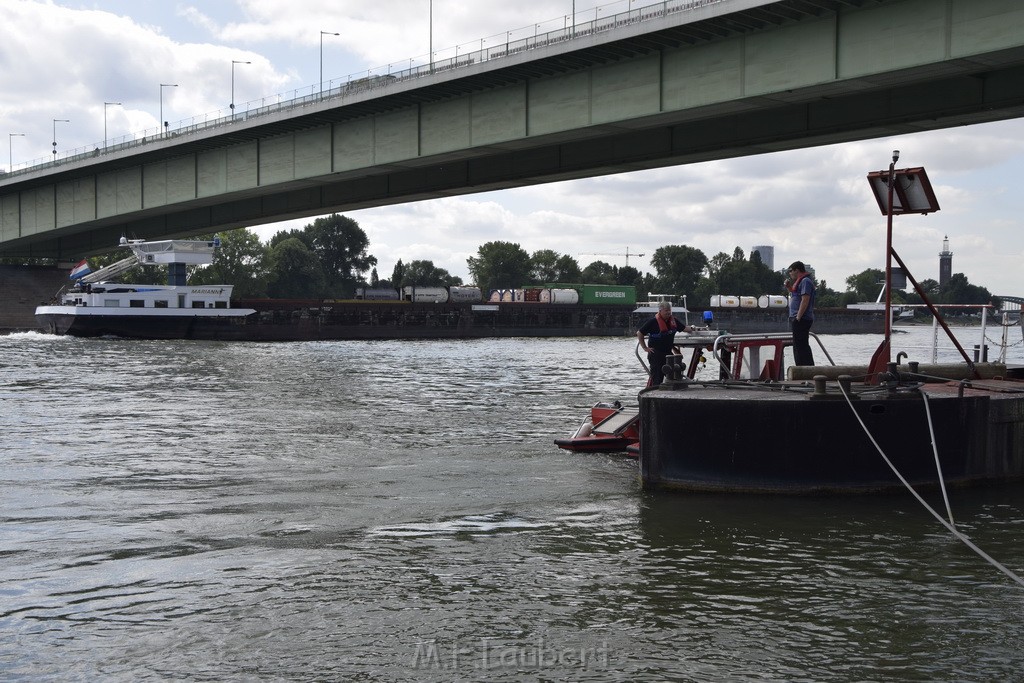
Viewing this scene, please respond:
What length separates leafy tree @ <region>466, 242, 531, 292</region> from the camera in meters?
190

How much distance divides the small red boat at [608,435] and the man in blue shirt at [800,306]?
2.86m

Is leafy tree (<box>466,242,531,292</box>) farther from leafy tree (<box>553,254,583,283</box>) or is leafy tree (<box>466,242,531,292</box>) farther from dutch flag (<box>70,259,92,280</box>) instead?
dutch flag (<box>70,259,92,280</box>)

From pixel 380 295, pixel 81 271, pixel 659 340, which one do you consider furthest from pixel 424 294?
pixel 659 340

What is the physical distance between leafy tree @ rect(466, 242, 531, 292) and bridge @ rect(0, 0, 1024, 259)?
451 ft

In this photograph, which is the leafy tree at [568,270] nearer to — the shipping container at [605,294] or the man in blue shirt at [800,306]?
the shipping container at [605,294]

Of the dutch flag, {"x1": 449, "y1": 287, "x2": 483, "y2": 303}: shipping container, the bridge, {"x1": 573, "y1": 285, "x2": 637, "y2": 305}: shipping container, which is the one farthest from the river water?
{"x1": 573, "y1": 285, "x2": 637, "y2": 305}: shipping container

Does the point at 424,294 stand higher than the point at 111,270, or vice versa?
the point at 111,270

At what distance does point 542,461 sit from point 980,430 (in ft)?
21.5

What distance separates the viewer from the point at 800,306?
53.6 feet

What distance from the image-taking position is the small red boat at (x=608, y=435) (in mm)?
17906

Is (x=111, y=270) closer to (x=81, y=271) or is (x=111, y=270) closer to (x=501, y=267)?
(x=81, y=271)

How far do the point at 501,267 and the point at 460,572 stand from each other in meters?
181

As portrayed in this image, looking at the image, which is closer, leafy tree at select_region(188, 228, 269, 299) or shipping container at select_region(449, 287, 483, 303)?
shipping container at select_region(449, 287, 483, 303)

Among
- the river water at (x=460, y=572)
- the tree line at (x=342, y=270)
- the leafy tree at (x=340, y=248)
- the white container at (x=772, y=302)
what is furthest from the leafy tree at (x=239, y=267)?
the river water at (x=460, y=572)
